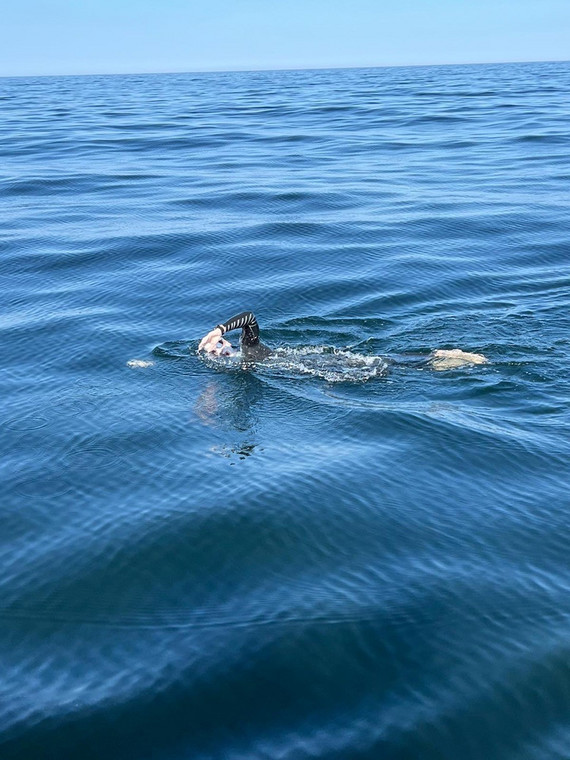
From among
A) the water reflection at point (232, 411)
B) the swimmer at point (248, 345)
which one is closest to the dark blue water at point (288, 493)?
the water reflection at point (232, 411)

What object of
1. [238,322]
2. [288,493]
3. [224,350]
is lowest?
[288,493]

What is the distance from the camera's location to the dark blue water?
8.59 meters

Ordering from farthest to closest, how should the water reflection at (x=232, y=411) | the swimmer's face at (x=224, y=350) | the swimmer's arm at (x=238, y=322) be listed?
the swimmer's face at (x=224, y=350) < the swimmer's arm at (x=238, y=322) < the water reflection at (x=232, y=411)

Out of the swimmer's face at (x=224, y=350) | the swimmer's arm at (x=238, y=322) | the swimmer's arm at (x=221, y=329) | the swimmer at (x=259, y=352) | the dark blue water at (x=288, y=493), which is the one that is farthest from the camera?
the swimmer's face at (x=224, y=350)

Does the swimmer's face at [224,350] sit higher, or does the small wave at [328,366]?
the swimmer's face at [224,350]

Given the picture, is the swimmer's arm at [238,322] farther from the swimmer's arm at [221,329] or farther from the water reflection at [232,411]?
the water reflection at [232,411]

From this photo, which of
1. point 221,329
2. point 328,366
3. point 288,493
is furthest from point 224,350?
point 288,493

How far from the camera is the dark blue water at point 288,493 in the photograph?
338 inches

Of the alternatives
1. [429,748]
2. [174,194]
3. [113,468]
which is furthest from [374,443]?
[174,194]

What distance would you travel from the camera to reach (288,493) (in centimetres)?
1257

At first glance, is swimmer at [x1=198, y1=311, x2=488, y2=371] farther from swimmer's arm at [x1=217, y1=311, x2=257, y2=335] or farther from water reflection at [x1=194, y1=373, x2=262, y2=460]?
water reflection at [x1=194, y1=373, x2=262, y2=460]

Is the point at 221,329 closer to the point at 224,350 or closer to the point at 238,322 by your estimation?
the point at 238,322

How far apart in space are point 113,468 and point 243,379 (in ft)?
11.8

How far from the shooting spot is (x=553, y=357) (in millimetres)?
16766
